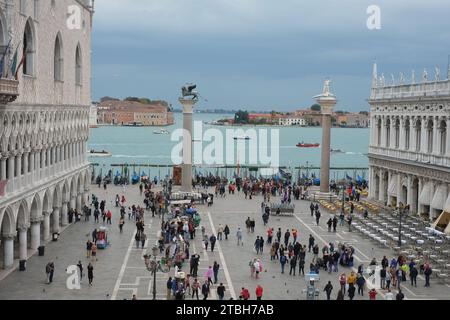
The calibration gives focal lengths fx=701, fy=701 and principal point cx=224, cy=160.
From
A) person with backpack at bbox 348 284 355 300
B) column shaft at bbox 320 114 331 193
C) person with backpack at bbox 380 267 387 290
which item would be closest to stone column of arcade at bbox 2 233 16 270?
person with backpack at bbox 348 284 355 300

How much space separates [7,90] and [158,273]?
8467 millimetres

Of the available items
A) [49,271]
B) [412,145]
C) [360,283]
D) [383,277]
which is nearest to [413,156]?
[412,145]

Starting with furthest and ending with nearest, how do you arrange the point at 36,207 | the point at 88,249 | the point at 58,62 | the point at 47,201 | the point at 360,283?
the point at 58,62 < the point at 47,201 < the point at 36,207 < the point at 88,249 < the point at 360,283

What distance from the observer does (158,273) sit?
2541 cm

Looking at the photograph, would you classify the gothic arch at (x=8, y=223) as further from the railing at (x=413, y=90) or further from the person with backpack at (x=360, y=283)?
the railing at (x=413, y=90)

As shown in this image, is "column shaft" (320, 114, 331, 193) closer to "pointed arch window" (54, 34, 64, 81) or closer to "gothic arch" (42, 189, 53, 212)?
"pointed arch window" (54, 34, 64, 81)

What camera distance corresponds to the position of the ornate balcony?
21.3 meters

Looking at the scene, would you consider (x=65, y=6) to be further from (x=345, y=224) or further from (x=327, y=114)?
(x=327, y=114)

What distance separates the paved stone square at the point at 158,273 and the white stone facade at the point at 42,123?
149 centimetres

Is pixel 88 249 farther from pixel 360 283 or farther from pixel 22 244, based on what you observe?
pixel 360 283

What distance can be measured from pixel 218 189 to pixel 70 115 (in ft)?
60.5

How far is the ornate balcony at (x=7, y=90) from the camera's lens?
70.0ft
